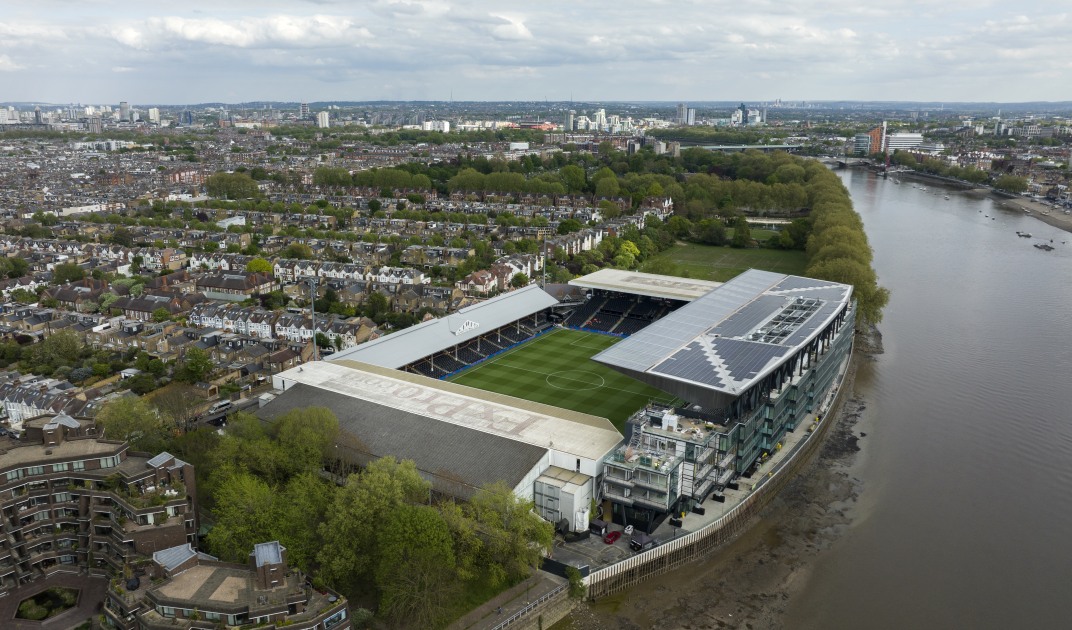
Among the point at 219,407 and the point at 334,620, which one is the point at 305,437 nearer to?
the point at 334,620

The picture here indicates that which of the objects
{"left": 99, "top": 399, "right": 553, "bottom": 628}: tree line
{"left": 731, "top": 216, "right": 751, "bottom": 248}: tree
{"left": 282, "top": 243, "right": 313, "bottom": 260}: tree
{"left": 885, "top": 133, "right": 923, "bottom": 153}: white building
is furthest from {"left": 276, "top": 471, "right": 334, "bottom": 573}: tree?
{"left": 885, "top": 133, "right": 923, "bottom": 153}: white building

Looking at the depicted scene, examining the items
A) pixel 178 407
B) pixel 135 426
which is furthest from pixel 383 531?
pixel 178 407

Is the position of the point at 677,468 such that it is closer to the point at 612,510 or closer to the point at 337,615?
the point at 612,510

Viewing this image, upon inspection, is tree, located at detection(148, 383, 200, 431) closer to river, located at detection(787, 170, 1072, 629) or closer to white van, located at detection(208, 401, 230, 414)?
white van, located at detection(208, 401, 230, 414)

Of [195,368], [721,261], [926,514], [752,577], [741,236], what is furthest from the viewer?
[741,236]

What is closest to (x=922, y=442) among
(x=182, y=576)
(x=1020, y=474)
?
(x=1020, y=474)

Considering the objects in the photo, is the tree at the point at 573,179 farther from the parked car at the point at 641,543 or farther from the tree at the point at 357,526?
the tree at the point at 357,526
